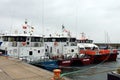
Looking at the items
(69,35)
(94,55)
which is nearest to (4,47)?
(69,35)

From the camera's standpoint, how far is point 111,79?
8.20 meters

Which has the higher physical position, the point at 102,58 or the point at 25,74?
the point at 25,74

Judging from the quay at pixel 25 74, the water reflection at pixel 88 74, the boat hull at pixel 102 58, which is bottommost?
the water reflection at pixel 88 74

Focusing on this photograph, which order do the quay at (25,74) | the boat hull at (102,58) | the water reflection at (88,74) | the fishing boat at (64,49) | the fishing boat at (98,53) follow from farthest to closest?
the boat hull at (102,58)
the fishing boat at (98,53)
the fishing boat at (64,49)
the water reflection at (88,74)
the quay at (25,74)

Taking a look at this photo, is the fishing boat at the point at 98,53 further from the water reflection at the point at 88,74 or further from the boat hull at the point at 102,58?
the water reflection at the point at 88,74

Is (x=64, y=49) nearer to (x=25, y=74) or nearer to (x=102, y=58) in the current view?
(x=102, y=58)

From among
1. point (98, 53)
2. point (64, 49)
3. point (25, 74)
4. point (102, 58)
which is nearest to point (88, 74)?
point (64, 49)

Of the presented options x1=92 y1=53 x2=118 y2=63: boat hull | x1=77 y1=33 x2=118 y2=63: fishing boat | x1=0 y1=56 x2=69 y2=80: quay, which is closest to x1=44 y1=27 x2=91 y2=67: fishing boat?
x1=77 y1=33 x2=118 y2=63: fishing boat

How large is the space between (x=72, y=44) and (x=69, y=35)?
5.93ft

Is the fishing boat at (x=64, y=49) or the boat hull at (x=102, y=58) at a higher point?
the fishing boat at (x=64, y=49)

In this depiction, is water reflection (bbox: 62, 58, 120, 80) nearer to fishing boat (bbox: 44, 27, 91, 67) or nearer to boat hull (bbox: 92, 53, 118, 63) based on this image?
fishing boat (bbox: 44, 27, 91, 67)

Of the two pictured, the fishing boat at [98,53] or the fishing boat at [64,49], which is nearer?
the fishing boat at [64,49]

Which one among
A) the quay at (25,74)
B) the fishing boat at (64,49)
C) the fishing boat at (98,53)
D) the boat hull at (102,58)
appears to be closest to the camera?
the quay at (25,74)

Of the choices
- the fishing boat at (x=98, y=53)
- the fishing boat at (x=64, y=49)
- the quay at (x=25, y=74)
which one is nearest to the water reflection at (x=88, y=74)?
the fishing boat at (x=64, y=49)
